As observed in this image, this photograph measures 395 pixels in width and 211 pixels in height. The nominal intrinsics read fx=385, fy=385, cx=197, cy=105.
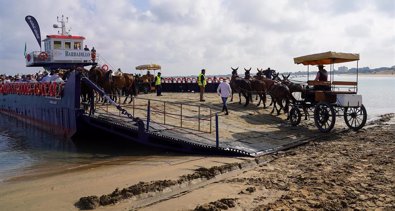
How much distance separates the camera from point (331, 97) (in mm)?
13812

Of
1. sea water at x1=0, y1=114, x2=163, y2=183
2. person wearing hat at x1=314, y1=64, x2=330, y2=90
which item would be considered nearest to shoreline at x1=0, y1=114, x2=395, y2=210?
sea water at x1=0, y1=114, x2=163, y2=183

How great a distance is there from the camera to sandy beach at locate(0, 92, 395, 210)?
20.8ft

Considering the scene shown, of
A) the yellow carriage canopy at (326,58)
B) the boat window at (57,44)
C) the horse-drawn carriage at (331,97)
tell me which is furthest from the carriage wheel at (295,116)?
the boat window at (57,44)

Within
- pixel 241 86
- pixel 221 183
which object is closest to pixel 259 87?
pixel 241 86

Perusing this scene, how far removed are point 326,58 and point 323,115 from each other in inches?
81.2

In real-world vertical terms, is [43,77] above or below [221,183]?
above

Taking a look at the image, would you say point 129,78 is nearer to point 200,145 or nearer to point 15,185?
point 200,145

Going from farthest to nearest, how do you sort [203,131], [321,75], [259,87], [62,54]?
[62,54] < [259,87] < [321,75] < [203,131]

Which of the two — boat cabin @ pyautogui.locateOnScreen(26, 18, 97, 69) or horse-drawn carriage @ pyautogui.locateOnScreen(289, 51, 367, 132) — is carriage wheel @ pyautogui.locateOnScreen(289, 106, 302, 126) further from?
boat cabin @ pyautogui.locateOnScreen(26, 18, 97, 69)

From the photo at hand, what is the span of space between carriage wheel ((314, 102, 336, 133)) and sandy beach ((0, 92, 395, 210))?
9.36 ft

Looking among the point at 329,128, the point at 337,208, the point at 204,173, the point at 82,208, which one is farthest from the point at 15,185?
the point at 329,128

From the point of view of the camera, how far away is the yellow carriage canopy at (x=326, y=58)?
13637mm

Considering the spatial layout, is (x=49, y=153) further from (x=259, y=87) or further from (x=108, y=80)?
(x=259, y=87)

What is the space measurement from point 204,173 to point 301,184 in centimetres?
204
